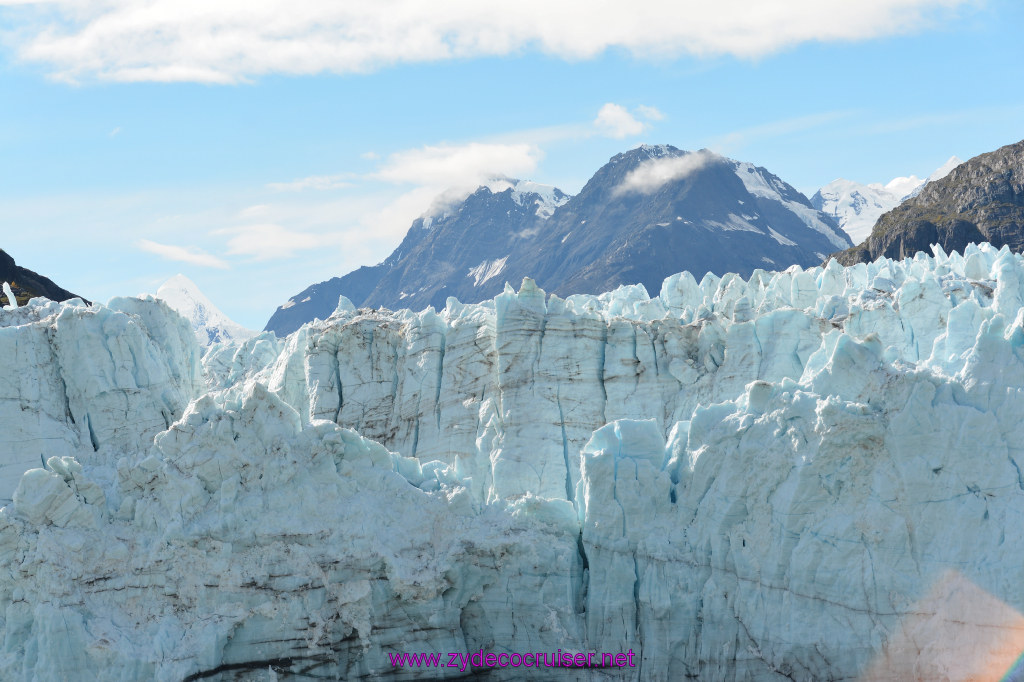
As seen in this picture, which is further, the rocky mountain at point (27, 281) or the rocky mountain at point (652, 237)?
the rocky mountain at point (652, 237)

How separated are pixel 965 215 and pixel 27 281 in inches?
3740

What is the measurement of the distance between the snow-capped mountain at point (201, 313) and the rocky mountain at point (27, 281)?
5171cm

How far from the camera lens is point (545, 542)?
982 inches

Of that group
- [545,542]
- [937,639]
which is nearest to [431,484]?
[545,542]

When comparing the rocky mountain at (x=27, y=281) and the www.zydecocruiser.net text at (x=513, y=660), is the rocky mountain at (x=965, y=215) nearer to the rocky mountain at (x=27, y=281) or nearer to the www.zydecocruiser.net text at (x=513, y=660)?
the rocky mountain at (x=27, y=281)

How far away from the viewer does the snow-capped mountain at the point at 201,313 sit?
154 m

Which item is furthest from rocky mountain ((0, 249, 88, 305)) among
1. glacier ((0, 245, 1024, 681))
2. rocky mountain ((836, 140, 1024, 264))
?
rocky mountain ((836, 140, 1024, 264))

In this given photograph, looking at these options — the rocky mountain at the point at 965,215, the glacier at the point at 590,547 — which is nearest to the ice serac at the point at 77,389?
the glacier at the point at 590,547

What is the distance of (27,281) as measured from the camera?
287ft

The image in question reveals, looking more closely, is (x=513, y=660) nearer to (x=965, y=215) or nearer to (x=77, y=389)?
(x=77, y=389)

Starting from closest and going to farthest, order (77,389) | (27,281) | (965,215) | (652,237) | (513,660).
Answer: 1. (513,660)
2. (77,389)
3. (27,281)
4. (965,215)
5. (652,237)

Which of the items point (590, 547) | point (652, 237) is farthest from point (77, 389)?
point (652, 237)

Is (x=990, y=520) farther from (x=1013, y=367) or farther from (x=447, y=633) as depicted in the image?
(x=447, y=633)

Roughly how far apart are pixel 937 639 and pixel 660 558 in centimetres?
600
